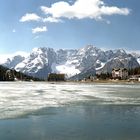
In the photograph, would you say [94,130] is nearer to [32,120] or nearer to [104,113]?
[32,120]

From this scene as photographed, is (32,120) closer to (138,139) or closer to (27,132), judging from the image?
(27,132)

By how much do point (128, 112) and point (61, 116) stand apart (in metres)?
7.23

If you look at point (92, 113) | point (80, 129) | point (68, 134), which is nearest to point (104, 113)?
point (92, 113)

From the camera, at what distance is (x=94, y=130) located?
24188mm

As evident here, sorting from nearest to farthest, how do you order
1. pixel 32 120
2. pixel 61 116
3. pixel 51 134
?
pixel 51 134, pixel 32 120, pixel 61 116

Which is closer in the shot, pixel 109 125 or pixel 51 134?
pixel 51 134

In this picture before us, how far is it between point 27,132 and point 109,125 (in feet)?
21.3

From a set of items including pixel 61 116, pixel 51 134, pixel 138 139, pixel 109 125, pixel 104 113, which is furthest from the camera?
pixel 104 113

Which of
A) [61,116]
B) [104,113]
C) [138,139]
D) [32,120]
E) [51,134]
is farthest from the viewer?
[104,113]

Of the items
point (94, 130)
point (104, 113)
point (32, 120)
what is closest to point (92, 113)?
point (104, 113)

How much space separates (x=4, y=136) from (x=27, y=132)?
1.89 metres

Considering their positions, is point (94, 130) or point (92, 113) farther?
point (92, 113)

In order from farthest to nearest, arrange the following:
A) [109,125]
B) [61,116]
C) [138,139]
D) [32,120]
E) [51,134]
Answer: [61,116]
[32,120]
[109,125]
[51,134]
[138,139]

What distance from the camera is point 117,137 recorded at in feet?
71.8
